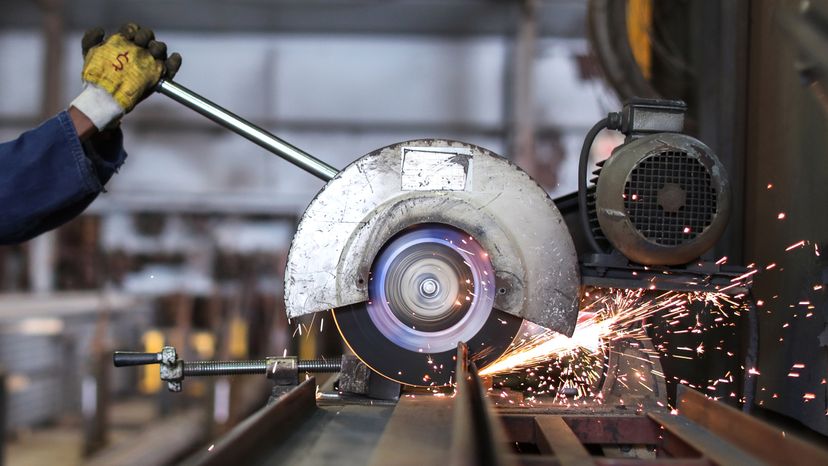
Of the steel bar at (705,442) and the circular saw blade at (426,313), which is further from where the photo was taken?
the circular saw blade at (426,313)

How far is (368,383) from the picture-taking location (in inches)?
64.8

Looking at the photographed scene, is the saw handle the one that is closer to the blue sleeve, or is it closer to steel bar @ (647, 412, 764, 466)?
the blue sleeve

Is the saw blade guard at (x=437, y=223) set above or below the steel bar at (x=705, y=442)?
above

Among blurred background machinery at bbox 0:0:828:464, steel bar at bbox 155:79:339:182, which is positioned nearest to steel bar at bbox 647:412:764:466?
steel bar at bbox 155:79:339:182

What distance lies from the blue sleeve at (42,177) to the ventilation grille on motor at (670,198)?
3.97 ft

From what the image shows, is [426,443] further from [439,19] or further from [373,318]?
[439,19]

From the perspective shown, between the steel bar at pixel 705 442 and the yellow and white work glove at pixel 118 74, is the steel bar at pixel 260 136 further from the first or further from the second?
the steel bar at pixel 705 442

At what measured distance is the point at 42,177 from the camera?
1.88 m

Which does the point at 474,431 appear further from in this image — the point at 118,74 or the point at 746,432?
the point at 118,74

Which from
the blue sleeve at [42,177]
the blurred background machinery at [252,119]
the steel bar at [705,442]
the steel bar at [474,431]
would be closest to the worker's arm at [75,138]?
the blue sleeve at [42,177]

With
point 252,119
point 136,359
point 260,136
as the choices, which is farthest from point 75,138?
point 252,119

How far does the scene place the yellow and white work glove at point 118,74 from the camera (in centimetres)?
188

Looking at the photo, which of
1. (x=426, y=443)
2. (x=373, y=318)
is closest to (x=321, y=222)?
(x=373, y=318)

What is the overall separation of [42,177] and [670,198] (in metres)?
1.36
